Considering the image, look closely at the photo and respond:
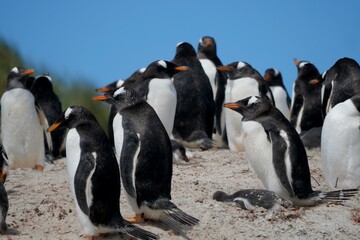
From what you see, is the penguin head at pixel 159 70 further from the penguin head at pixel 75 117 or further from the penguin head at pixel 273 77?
the penguin head at pixel 273 77

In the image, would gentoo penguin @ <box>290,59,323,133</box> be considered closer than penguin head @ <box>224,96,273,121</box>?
No

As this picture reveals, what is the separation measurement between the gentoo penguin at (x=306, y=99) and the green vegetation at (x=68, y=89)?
213 inches

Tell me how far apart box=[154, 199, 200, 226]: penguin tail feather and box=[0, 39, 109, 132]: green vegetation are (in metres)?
10.9

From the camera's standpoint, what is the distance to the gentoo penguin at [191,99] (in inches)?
513

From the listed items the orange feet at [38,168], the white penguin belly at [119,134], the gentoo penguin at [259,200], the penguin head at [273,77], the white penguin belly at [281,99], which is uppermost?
the white penguin belly at [119,134]

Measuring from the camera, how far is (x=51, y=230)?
279 inches

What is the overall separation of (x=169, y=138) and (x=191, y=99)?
5.55 metres

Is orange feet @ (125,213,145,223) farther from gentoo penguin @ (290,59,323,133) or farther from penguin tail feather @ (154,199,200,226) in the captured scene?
gentoo penguin @ (290,59,323,133)

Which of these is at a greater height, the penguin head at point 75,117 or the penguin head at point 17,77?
the penguin head at point 75,117

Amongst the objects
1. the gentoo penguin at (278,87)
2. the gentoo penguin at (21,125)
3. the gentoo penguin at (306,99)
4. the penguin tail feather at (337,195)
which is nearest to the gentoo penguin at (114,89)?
the gentoo penguin at (21,125)

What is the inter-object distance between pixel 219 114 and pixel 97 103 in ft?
15.1

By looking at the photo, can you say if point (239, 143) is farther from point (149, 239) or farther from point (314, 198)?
point (149, 239)

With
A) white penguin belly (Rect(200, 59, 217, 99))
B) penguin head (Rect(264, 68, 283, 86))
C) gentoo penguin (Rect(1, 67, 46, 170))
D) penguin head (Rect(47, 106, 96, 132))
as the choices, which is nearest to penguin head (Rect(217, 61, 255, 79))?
white penguin belly (Rect(200, 59, 217, 99))

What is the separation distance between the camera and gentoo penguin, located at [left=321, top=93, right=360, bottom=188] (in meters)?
8.49
